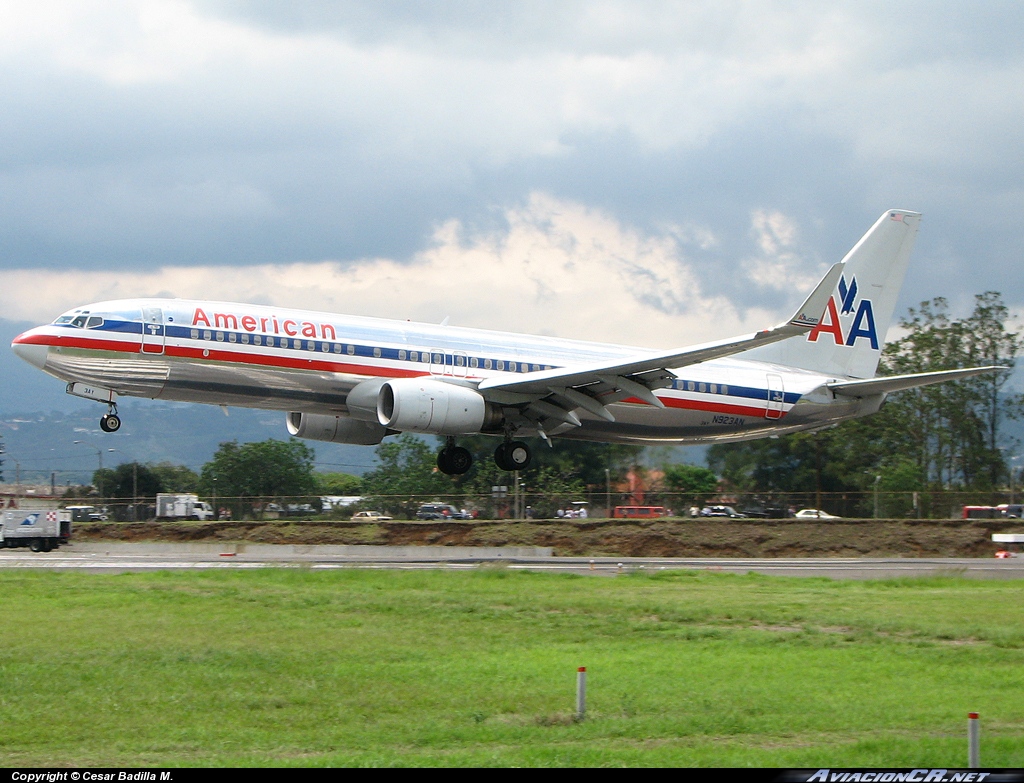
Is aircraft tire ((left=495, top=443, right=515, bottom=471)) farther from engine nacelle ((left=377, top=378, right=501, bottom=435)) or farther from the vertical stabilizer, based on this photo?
the vertical stabilizer

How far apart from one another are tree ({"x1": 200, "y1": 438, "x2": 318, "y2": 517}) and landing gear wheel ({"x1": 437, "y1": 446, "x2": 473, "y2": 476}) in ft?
192

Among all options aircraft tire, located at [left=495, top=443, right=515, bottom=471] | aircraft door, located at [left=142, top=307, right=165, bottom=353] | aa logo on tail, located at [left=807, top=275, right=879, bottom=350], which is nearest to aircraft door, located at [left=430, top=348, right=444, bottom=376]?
aircraft tire, located at [left=495, top=443, right=515, bottom=471]

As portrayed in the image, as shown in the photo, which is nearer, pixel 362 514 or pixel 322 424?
pixel 322 424

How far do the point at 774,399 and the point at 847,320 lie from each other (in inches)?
202

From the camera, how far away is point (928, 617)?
806 inches

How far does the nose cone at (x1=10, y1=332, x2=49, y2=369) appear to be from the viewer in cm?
2977

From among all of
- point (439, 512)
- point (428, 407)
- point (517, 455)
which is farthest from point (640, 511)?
point (428, 407)

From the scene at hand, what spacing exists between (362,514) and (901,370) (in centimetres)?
4951

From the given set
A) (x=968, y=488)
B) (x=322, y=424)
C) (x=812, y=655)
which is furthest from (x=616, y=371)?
(x=968, y=488)

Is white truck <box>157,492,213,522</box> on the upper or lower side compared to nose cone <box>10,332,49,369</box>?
lower

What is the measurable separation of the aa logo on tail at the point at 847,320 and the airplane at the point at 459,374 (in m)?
0.07

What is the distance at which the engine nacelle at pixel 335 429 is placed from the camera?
36.5 meters

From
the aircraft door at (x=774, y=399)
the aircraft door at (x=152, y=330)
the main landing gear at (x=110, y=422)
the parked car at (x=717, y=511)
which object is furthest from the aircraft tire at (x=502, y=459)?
the parked car at (x=717, y=511)

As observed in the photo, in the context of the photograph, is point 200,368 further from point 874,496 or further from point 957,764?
point 874,496
